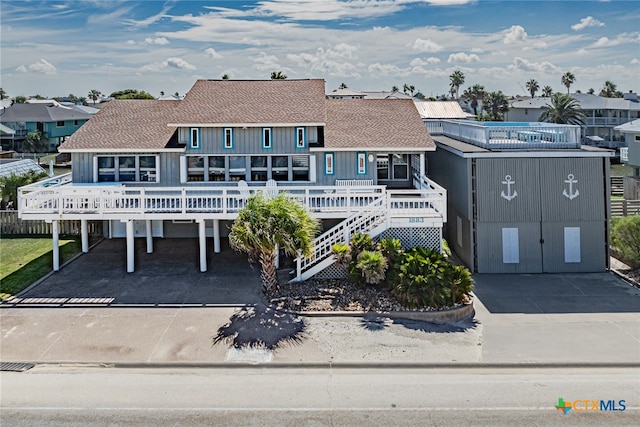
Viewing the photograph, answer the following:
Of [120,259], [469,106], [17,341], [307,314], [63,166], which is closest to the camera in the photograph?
[17,341]

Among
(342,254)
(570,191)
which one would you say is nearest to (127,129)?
(342,254)

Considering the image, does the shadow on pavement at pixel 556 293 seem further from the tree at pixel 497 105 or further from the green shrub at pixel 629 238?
the tree at pixel 497 105

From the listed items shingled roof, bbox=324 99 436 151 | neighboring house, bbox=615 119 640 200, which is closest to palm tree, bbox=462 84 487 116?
neighboring house, bbox=615 119 640 200

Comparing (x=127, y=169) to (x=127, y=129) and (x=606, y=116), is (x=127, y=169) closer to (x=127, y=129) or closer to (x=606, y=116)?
(x=127, y=129)

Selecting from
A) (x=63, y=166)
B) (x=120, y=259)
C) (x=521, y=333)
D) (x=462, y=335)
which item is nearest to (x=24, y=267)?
(x=120, y=259)

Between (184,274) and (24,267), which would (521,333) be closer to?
(184,274)

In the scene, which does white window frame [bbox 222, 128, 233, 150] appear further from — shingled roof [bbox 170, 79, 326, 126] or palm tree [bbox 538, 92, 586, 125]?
palm tree [bbox 538, 92, 586, 125]

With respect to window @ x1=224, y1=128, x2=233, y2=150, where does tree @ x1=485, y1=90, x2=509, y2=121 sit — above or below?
above
